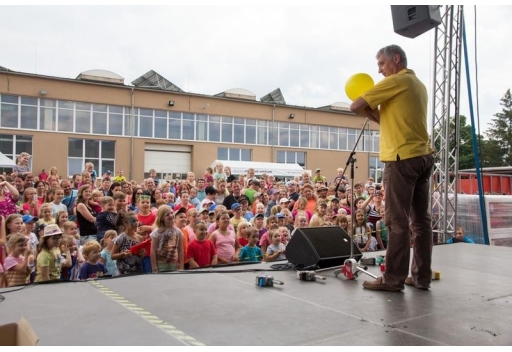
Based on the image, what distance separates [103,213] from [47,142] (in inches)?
677

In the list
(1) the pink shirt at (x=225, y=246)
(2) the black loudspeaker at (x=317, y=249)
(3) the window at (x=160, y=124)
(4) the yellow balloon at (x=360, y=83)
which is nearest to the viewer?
(4) the yellow balloon at (x=360, y=83)

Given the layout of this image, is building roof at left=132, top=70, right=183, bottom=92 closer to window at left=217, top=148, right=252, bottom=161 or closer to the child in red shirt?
window at left=217, top=148, right=252, bottom=161

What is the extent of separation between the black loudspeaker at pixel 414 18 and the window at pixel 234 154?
Answer: 21068 millimetres

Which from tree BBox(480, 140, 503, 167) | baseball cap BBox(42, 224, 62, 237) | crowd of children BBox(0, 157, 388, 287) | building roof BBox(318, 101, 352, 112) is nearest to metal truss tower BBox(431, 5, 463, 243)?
crowd of children BBox(0, 157, 388, 287)

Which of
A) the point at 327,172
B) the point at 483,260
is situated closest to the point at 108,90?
the point at 327,172

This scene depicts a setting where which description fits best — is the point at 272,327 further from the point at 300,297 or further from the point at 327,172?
the point at 327,172

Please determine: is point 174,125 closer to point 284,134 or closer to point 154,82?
point 154,82

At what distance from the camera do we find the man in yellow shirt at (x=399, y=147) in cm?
272

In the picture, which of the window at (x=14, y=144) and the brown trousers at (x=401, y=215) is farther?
the window at (x=14, y=144)

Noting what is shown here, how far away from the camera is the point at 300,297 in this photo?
2.60 meters

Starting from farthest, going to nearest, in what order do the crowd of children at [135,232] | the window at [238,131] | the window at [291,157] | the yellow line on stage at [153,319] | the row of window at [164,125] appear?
the window at [291,157], the window at [238,131], the row of window at [164,125], the crowd of children at [135,232], the yellow line on stage at [153,319]

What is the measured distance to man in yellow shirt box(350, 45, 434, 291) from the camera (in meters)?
2.72

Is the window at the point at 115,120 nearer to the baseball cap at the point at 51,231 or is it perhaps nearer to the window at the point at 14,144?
the window at the point at 14,144

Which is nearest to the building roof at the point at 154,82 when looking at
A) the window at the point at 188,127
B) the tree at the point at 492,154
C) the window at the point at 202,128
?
the window at the point at 188,127
